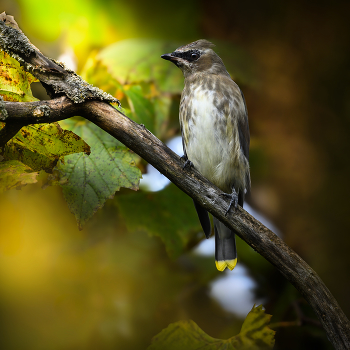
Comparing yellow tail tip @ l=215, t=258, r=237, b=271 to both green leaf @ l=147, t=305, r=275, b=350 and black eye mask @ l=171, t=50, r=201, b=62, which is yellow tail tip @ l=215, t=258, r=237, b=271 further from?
black eye mask @ l=171, t=50, r=201, b=62

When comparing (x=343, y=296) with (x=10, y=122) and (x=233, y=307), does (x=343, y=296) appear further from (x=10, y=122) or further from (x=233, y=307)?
(x=10, y=122)

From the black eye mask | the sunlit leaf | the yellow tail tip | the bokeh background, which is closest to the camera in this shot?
the sunlit leaf

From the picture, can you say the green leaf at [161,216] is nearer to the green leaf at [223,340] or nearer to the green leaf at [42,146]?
the green leaf at [223,340]

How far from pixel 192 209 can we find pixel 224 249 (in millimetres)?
320

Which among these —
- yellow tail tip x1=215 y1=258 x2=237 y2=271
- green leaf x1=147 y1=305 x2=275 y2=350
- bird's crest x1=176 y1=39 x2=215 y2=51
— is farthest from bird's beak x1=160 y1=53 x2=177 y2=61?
green leaf x1=147 y1=305 x2=275 y2=350

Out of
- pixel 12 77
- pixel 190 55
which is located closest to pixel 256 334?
pixel 12 77

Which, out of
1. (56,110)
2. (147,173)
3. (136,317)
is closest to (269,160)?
(147,173)

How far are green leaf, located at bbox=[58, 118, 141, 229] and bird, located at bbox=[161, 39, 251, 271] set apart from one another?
68 centimetres

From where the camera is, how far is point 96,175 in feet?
4.05

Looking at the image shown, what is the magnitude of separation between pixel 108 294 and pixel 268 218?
102cm

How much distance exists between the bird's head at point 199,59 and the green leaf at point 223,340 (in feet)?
4.61

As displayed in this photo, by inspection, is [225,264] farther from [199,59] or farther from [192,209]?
[199,59]

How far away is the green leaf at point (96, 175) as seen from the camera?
45.8 inches

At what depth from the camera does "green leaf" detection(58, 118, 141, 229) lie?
1.16m
